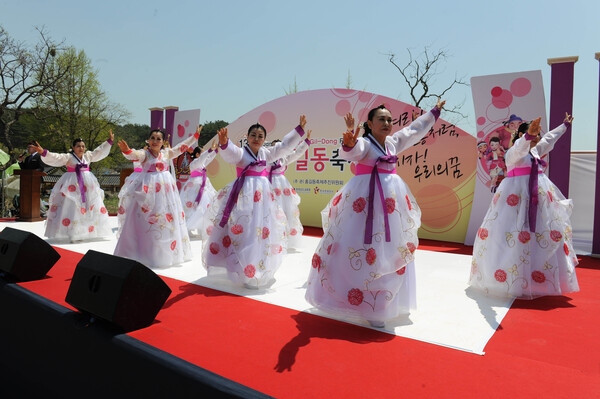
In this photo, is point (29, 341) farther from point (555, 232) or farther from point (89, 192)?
point (89, 192)

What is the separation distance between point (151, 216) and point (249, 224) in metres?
1.28

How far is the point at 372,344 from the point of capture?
221 cm

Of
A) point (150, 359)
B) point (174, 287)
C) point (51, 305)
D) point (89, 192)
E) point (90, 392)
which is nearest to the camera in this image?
point (150, 359)

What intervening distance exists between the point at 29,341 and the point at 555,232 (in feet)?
11.7

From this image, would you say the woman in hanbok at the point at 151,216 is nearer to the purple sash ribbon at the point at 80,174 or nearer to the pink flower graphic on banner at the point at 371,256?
the purple sash ribbon at the point at 80,174

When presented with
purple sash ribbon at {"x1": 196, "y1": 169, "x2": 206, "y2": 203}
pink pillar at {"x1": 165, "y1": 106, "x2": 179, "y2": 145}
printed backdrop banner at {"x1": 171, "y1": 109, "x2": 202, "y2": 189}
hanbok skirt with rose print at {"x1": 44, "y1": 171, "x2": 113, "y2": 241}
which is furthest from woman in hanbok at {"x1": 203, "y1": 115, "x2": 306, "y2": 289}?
pink pillar at {"x1": 165, "y1": 106, "x2": 179, "y2": 145}

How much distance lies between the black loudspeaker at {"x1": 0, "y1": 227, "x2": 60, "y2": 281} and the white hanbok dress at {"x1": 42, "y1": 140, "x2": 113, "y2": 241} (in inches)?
96.7

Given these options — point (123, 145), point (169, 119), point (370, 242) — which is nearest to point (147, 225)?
point (123, 145)

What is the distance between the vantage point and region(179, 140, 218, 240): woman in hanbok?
6.29 metres

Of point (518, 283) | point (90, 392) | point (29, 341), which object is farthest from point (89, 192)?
point (518, 283)

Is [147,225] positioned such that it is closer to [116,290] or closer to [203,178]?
[116,290]

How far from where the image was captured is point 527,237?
315cm

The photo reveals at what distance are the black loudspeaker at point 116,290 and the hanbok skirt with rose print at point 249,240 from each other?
106cm

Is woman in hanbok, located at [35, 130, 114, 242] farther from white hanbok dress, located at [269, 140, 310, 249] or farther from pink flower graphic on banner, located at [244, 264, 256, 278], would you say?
pink flower graphic on banner, located at [244, 264, 256, 278]
